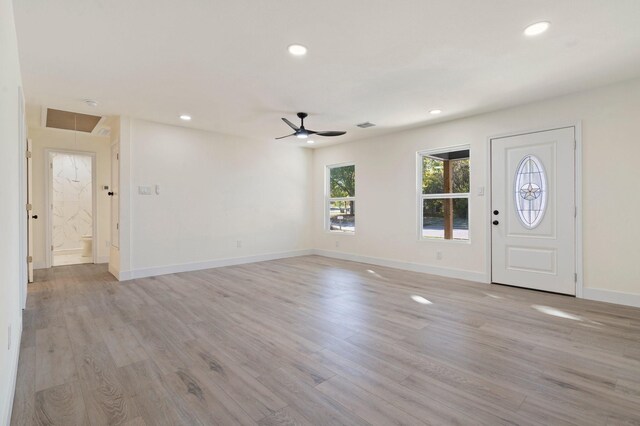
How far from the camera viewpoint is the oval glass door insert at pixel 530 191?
436 centimetres

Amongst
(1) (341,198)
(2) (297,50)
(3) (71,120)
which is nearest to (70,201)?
(3) (71,120)

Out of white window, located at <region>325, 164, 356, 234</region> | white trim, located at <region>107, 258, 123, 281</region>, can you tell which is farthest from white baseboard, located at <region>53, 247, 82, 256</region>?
white window, located at <region>325, 164, 356, 234</region>

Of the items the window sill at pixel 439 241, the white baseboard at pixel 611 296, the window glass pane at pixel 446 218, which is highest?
the window glass pane at pixel 446 218

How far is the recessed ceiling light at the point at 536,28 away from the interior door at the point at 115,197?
5557 mm

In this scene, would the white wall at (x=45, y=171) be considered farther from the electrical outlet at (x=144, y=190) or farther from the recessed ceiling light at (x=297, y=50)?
the recessed ceiling light at (x=297, y=50)

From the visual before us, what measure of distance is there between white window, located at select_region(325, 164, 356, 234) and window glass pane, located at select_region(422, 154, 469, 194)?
1.66 meters

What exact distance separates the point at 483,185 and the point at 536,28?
2.70m

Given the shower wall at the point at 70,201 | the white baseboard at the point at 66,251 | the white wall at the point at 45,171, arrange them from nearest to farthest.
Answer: the white wall at the point at 45,171
the white baseboard at the point at 66,251
the shower wall at the point at 70,201

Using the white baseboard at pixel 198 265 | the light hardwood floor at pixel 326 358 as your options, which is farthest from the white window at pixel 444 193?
the white baseboard at pixel 198 265

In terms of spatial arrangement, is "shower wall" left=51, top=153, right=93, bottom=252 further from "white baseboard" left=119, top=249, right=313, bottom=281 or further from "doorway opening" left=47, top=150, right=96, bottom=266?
"white baseboard" left=119, top=249, right=313, bottom=281

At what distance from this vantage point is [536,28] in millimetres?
2570

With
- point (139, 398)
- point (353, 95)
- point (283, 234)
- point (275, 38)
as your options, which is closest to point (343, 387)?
point (139, 398)

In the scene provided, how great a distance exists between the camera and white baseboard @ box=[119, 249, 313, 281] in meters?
5.14

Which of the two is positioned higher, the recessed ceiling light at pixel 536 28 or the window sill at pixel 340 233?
the recessed ceiling light at pixel 536 28
